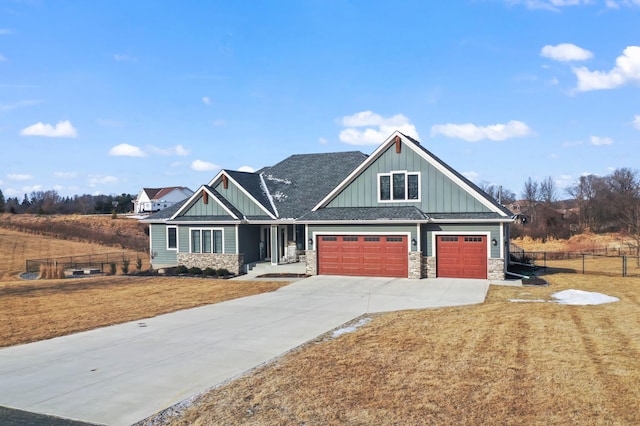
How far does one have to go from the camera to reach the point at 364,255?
2542 cm

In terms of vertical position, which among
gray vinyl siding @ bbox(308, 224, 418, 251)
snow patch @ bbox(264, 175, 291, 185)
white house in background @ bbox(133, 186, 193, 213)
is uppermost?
white house in background @ bbox(133, 186, 193, 213)

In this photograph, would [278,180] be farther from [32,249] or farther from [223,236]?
[32,249]

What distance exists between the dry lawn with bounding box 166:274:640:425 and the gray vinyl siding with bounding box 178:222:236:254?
1610 cm

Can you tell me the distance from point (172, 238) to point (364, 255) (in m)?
13.5

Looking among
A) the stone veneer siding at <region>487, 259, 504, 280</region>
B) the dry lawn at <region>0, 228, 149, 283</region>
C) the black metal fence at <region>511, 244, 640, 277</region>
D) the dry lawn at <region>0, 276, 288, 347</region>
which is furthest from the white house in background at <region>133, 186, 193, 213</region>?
the stone veneer siding at <region>487, 259, 504, 280</region>

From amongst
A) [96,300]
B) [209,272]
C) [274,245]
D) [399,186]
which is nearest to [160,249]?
[209,272]

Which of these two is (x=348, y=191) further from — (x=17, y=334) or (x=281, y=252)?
(x=17, y=334)

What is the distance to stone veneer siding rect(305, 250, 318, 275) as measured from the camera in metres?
26.2

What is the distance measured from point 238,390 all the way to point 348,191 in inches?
741

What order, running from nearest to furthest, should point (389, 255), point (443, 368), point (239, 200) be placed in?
point (443, 368) → point (389, 255) → point (239, 200)

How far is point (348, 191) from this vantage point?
2677 centimetres

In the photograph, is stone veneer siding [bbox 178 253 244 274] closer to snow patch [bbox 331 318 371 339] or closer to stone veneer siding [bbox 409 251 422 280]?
stone veneer siding [bbox 409 251 422 280]

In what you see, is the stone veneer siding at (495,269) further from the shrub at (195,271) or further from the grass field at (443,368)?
the shrub at (195,271)

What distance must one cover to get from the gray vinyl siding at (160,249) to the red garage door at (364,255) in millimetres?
11162
